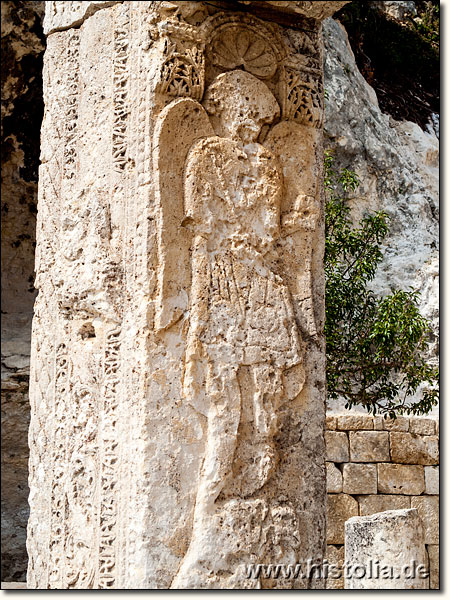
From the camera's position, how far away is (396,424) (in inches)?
355

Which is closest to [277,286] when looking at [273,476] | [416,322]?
[273,476]

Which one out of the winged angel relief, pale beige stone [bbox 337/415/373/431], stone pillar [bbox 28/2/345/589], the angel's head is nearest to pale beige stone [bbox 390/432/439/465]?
pale beige stone [bbox 337/415/373/431]

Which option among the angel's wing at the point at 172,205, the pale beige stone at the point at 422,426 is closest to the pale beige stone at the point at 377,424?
the pale beige stone at the point at 422,426

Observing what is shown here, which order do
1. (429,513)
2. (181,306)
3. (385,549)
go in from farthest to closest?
(429,513), (385,549), (181,306)

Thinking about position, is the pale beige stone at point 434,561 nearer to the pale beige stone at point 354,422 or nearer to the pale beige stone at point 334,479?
the pale beige stone at point 334,479

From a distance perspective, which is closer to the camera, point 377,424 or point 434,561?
point 434,561

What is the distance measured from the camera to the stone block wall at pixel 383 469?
28.9 feet

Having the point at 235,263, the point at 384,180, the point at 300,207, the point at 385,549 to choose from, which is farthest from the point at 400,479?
the point at 235,263

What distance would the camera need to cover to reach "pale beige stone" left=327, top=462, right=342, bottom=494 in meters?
8.80

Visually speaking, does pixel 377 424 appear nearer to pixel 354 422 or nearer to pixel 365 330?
pixel 354 422

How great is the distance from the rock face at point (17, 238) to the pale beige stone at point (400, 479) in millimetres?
3595

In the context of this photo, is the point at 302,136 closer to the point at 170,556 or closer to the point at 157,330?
the point at 157,330

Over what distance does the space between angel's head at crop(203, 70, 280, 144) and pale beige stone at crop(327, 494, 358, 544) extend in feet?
18.1

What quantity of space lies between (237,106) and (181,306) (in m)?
0.94
